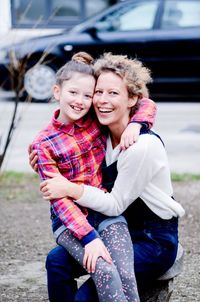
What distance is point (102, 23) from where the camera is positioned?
12.9m

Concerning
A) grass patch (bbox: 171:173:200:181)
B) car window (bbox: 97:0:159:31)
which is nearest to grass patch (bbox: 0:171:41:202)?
grass patch (bbox: 171:173:200:181)

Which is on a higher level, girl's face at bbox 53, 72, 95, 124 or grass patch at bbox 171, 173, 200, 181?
girl's face at bbox 53, 72, 95, 124

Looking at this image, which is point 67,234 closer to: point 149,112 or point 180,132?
point 149,112

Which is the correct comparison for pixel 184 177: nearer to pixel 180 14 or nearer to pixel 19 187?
pixel 19 187

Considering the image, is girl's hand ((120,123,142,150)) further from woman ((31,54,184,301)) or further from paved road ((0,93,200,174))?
paved road ((0,93,200,174))

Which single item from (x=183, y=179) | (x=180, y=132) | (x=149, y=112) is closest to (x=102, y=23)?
(x=180, y=132)

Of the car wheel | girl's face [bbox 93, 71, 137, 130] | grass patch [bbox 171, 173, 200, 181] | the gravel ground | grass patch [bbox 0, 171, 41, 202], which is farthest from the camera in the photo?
the car wheel

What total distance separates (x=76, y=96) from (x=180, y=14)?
9.89 m

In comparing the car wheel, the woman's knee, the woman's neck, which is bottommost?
the car wheel

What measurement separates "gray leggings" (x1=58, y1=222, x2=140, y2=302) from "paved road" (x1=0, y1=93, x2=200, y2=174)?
3842 millimetres

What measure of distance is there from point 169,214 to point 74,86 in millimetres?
680

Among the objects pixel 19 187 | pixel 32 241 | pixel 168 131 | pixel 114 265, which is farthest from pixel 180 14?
pixel 114 265

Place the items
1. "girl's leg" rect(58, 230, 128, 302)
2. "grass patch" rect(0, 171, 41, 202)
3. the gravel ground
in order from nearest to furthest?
"girl's leg" rect(58, 230, 128, 302) < the gravel ground < "grass patch" rect(0, 171, 41, 202)

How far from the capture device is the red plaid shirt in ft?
11.0
